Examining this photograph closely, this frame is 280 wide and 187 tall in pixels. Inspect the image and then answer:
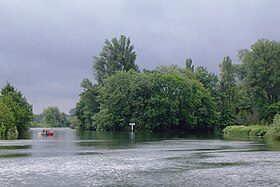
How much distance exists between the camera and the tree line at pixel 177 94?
102438mm

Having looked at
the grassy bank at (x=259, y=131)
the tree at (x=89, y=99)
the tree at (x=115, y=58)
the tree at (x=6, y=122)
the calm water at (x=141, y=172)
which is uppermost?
the tree at (x=115, y=58)

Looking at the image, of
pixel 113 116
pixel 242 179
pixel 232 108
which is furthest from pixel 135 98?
pixel 242 179

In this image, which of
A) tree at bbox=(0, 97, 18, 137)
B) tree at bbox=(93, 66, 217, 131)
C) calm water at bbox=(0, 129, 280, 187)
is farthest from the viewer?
tree at bbox=(93, 66, 217, 131)

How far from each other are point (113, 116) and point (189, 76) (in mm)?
28105

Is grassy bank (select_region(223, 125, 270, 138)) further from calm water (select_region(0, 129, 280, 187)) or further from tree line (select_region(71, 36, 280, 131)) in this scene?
calm water (select_region(0, 129, 280, 187))

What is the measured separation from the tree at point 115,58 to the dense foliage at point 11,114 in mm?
22275

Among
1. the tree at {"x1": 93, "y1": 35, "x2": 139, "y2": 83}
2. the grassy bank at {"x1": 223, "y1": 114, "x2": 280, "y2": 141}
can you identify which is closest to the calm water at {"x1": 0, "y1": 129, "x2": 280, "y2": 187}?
the grassy bank at {"x1": 223, "y1": 114, "x2": 280, "y2": 141}

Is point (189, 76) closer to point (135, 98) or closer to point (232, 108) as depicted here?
point (232, 108)

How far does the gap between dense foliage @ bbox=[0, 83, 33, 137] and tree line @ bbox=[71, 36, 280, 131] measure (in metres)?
18.8

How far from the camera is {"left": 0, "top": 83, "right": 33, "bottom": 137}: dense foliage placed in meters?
88.8

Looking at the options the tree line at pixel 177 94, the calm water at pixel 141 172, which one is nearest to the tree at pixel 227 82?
the tree line at pixel 177 94

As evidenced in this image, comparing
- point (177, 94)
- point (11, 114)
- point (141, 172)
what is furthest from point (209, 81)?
point (141, 172)

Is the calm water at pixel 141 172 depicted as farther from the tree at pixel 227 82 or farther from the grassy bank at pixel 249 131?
the tree at pixel 227 82

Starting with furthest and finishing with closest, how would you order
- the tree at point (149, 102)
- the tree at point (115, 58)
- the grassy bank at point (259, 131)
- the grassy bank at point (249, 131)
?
the tree at point (115, 58)
the tree at point (149, 102)
the grassy bank at point (249, 131)
the grassy bank at point (259, 131)
